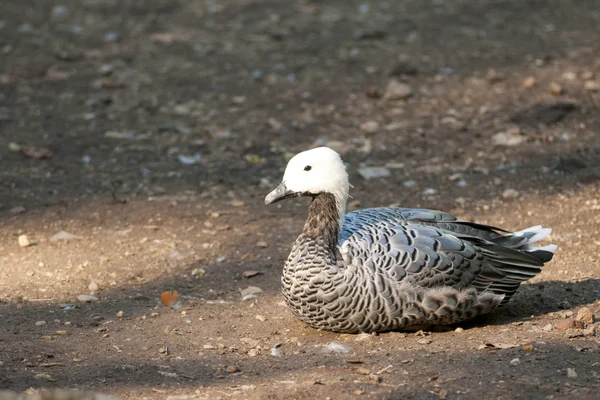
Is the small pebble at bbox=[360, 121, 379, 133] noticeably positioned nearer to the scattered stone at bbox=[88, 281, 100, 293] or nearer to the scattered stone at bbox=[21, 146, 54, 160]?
the scattered stone at bbox=[21, 146, 54, 160]

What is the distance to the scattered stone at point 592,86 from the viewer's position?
9.38 metres

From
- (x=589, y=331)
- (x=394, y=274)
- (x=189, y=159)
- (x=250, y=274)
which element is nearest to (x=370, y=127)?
(x=189, y=159)

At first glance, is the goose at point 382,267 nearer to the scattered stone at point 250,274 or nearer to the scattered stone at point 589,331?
the scattered stone at point 589,331

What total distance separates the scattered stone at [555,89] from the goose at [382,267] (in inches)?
161

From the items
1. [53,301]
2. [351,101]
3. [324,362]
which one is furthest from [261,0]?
[324,362]

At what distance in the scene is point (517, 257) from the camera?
18.1ft

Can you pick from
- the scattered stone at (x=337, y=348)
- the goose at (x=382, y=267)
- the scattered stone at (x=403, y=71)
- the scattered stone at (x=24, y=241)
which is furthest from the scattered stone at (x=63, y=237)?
the scattered stone at (x=403, y=71)

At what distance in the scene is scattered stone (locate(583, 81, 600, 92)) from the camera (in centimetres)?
938

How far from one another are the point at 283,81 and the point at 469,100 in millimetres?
2095

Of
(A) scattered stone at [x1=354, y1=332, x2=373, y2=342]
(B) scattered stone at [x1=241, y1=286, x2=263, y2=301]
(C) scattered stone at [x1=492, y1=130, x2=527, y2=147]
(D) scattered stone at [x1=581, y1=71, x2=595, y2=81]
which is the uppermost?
(D) scattered stone at [x1=581, y1=71, x2=595, y2=81]

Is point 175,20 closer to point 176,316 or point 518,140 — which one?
point 518,140

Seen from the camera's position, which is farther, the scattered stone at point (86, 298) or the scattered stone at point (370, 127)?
the scattered stone at point (370, 127)

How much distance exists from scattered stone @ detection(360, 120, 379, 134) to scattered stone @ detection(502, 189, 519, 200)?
68.5 inches

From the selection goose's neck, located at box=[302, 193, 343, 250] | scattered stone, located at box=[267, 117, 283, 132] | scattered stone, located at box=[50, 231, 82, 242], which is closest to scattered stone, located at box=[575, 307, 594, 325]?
goose's neck, located at box=[302, 193, 343, 250]
